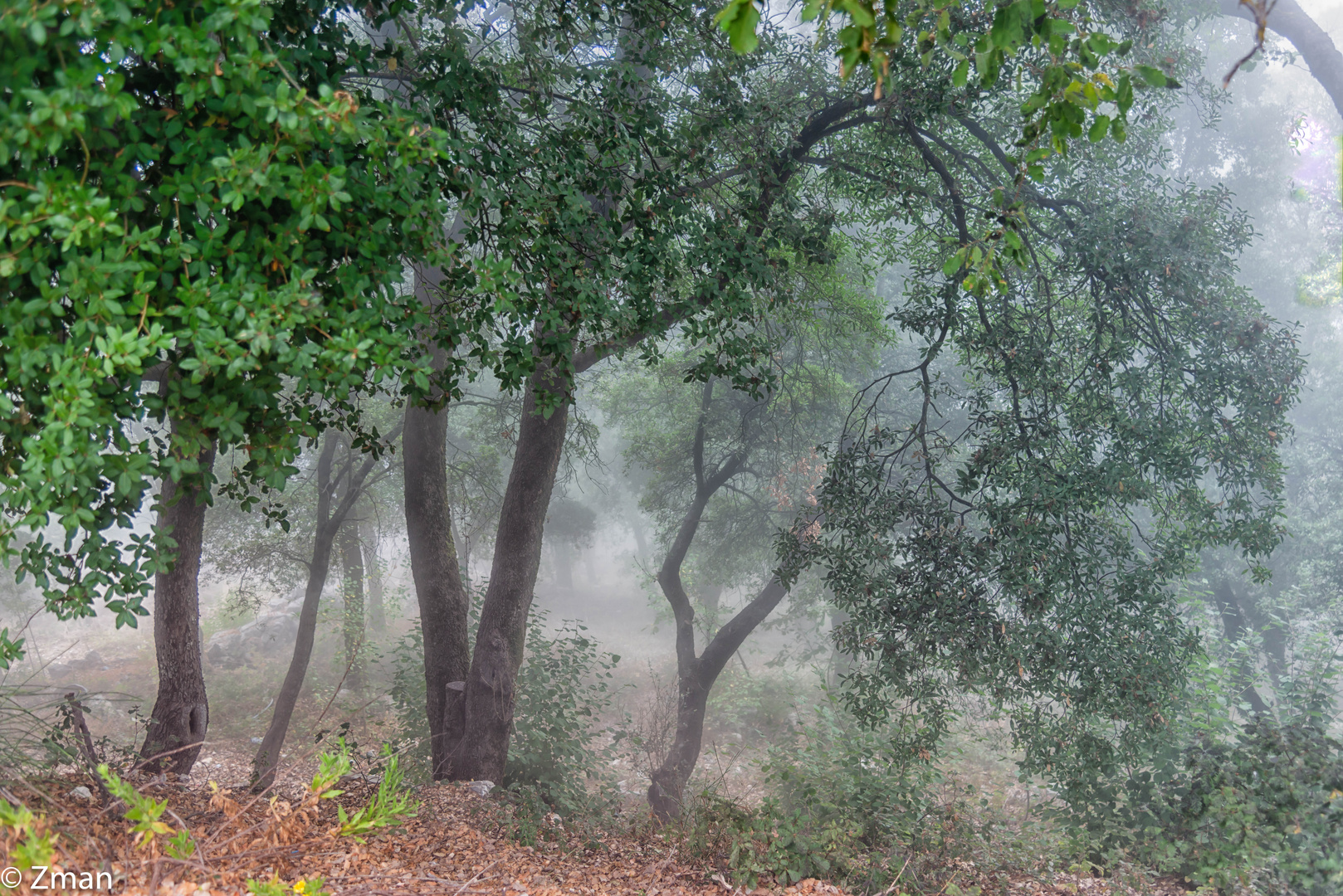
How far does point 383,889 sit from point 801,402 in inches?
456

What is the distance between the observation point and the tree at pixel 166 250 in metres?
2.17

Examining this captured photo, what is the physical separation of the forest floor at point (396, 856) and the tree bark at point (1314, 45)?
1333cm

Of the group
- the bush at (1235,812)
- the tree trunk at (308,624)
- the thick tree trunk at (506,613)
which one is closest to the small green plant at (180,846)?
the thick tree trunk at (506,613)

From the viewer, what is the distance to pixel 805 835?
5.34m

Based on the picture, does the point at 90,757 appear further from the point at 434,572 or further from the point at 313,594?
the point at 313,594

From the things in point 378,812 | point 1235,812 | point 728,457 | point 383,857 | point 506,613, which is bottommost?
point 383,857

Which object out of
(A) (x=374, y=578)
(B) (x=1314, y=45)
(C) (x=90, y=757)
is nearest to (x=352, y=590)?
(A) (x=374, y=578)

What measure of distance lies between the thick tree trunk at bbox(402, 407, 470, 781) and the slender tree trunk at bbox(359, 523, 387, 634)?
919 cm

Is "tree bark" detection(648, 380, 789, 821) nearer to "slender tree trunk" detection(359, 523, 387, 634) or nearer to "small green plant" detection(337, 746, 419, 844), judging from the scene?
"small green plant" detection(337, 746, 419, 844)

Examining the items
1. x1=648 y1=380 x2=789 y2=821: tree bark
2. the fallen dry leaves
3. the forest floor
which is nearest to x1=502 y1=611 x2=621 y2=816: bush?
x1=648 y1=380 x2=789 y2=821: tree bark

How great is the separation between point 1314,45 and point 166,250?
17084 mm

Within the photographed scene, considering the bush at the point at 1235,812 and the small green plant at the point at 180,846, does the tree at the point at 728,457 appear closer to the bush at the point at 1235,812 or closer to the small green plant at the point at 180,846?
the bush at the point at 1235,812

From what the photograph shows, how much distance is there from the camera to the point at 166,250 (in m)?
2.43

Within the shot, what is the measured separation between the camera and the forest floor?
2.86 metres
